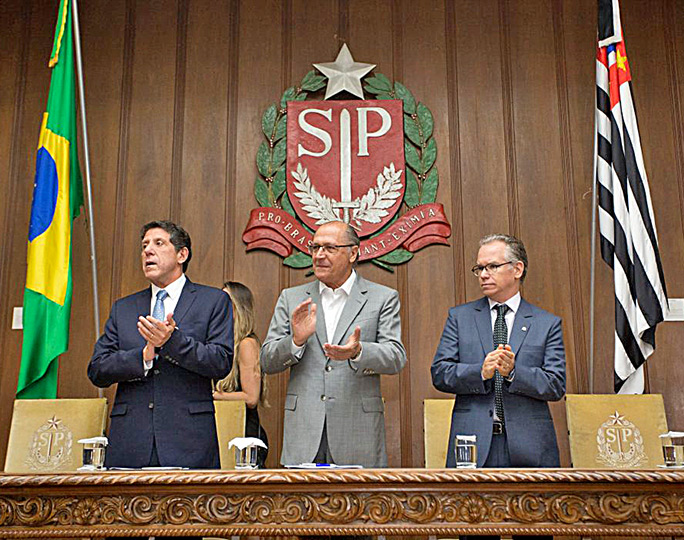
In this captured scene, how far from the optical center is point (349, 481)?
195 cm

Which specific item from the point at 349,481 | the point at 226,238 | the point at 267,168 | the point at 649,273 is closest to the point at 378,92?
the point at 267,168

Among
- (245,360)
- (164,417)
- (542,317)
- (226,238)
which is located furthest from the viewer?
(226,238)

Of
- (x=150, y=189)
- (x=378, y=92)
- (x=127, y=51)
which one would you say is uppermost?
(x=127, y=51)

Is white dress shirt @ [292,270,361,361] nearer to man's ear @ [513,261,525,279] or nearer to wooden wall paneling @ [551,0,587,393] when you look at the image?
man's ear @ [513,261,525,279]

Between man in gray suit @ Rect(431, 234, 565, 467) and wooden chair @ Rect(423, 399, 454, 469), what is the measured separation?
0.76 m

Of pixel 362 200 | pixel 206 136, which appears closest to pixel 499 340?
pixel 362 200

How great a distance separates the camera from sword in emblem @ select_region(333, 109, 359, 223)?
487cm

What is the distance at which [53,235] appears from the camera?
4219 millimetres

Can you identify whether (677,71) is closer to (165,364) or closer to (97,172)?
(97,172)

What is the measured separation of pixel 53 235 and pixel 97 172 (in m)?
0.92

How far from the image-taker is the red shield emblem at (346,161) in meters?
4.87

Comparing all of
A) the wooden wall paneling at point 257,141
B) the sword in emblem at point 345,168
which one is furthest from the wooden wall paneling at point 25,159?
the sword in emblem at point 345,168

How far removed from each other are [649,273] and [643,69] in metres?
1.67

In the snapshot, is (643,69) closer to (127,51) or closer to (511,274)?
(511,274)
